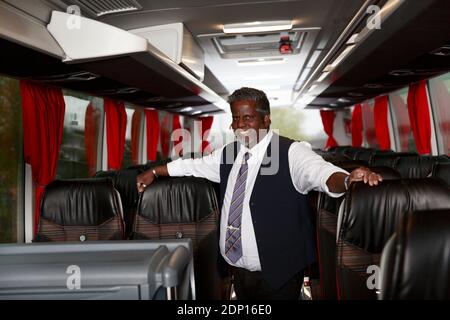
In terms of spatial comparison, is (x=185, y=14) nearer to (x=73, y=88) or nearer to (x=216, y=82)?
(x=73, y=88)

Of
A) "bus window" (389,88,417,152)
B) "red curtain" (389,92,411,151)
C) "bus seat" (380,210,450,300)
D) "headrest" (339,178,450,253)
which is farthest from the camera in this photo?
"red curtain" (389,92,411,151)

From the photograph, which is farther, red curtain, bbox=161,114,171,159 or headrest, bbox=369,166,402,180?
red curtain, bbox=161,114,171,159

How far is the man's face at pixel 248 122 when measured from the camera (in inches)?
90.4

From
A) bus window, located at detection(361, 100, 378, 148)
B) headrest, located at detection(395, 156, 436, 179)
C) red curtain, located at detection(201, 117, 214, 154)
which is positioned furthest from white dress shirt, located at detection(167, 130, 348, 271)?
red curtain, located at detection(201, 117, 214, 154)

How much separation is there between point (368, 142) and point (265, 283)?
39.1 feet

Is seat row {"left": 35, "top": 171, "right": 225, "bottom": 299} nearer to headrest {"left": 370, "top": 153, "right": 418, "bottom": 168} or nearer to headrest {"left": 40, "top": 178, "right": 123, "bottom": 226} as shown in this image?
headrest {"left": 40, "top": 178, "right": 123, "bottom": 226}

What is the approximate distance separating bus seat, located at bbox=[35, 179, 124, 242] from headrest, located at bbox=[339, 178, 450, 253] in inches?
69.4

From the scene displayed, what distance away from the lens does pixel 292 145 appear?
2.36m

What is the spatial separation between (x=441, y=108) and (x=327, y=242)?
579cm

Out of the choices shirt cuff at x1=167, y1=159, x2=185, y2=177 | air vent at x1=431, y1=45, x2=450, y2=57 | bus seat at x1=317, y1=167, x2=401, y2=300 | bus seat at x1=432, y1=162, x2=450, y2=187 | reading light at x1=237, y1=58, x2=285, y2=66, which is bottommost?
bus seat at x1=317, y1=167, x2=401, y2=300

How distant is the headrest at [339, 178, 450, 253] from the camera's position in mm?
2023

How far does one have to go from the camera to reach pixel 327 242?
2711 millimetres

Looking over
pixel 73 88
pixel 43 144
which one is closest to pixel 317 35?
pixel 73 88

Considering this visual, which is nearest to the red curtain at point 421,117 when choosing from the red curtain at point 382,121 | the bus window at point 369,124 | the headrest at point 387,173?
the red curtain at point 382,121
